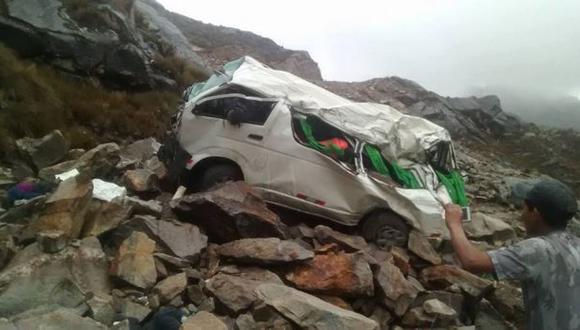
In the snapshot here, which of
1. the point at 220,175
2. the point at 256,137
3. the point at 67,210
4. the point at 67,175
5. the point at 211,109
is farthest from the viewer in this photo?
the point at 211,109

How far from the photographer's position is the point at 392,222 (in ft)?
21.4

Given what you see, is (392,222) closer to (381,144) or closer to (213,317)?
(381,144)

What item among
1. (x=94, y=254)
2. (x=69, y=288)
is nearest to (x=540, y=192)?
(x=69, y=288)

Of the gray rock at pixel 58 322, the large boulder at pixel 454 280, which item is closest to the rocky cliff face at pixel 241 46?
the large boulder at pixel 454 280

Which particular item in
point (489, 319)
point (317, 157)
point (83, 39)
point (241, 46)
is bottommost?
point (489, 319)

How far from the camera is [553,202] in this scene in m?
2.50

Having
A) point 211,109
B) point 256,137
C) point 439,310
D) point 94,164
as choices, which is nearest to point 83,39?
point 94,164

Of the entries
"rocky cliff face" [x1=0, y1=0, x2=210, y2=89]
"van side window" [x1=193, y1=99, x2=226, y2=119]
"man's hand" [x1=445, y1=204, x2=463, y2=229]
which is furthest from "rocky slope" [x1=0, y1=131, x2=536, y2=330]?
"rocky cliff face" [x1=0, y1=0, x2=210, y2=89]

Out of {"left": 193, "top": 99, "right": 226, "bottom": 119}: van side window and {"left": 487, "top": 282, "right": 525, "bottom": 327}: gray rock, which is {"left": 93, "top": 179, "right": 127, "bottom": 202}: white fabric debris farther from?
{"left": 487, "top": 282, "right": 525, "bottom": 327}: gray rock

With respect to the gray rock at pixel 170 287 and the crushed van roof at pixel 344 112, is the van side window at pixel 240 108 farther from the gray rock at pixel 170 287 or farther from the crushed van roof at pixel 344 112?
the gray rock at pixel 170 287

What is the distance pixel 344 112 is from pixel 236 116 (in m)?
1.65

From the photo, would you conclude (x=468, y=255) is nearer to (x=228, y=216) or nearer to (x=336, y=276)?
(x=336, y=276)

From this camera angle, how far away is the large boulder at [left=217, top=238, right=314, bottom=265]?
508cm

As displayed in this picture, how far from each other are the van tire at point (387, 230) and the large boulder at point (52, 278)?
3488 millimetres
